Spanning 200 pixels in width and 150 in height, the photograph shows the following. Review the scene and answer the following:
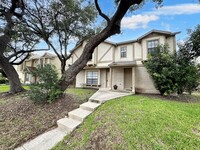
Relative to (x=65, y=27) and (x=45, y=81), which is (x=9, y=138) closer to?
(x=45, y=81)

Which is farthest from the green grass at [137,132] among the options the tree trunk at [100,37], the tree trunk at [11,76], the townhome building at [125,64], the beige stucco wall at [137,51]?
the tree trunk at [11,76]

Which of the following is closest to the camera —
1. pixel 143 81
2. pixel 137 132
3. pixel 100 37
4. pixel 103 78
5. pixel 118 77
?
pixel 137 132

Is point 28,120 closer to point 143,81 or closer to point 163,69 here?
point 163,69

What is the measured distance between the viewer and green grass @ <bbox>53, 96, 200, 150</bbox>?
3123 millimetres

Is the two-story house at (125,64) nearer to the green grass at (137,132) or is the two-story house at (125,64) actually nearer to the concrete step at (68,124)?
the green grass at (137,132)

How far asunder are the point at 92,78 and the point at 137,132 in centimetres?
1278

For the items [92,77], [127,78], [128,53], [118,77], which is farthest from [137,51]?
[92,77]

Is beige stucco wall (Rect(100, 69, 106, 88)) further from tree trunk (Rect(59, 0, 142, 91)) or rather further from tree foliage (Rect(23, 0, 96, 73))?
tree trunk (Rect(59, 0, 142, 91))

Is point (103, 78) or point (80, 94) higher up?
point (103, 78)

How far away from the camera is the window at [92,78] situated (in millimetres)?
15750

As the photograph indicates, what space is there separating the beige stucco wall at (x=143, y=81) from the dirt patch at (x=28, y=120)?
768 centimetres

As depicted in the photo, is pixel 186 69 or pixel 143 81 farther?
pixel 143 81

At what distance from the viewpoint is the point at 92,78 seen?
1605 centimetres

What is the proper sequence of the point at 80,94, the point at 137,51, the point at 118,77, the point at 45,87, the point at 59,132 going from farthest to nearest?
the point at 118,77
the point at 137,51
the point at 80,94
the point at 45,87
the point at 59,132
